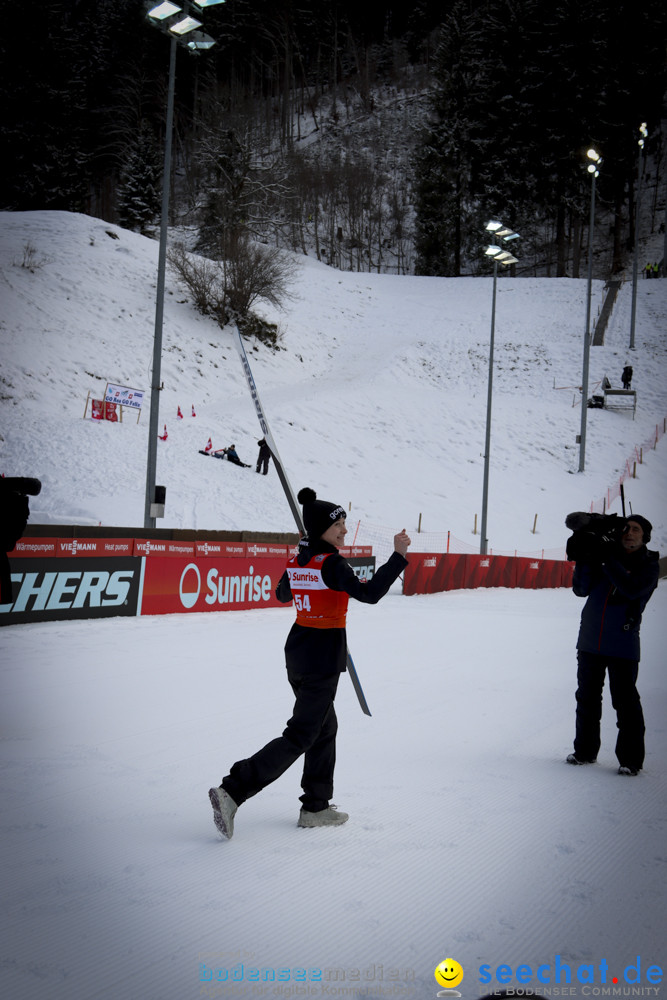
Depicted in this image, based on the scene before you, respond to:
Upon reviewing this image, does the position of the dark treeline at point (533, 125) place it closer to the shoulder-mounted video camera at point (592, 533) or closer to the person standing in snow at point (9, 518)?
the shoulder-mounted video camera at point (592, 533)

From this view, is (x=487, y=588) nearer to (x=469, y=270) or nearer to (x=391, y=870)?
(x=391, y=870)

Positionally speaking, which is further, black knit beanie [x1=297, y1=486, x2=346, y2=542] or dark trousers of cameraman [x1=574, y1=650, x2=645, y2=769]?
dark trousers of cameraman [x1=574, y1=650, x2=645, y2=769]

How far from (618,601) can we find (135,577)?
8042 mm

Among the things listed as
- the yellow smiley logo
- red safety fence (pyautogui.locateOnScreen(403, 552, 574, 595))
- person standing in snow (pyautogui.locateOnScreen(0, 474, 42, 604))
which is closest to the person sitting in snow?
red safety fence (pyautogui.locateOnScreen(403, 552, 574, 595))

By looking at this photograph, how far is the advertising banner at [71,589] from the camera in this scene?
9.66m

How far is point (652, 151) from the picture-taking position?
68000 millimetres

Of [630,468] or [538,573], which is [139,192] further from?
[538,573]

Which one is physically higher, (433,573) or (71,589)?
(71,589)

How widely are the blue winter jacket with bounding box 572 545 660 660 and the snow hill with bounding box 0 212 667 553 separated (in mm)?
14690

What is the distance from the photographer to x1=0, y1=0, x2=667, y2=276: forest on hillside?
45875mm

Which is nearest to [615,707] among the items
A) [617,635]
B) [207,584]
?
[617,635]

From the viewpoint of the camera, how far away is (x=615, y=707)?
5125 mm

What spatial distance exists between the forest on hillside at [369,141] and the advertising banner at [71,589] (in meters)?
29.2

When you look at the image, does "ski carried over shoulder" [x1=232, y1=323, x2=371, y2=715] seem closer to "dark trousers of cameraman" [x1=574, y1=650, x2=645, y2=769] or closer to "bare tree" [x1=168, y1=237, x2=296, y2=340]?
"dark trousers of cameraman" [x1=574, y1=650, x2=645, y2=769]
